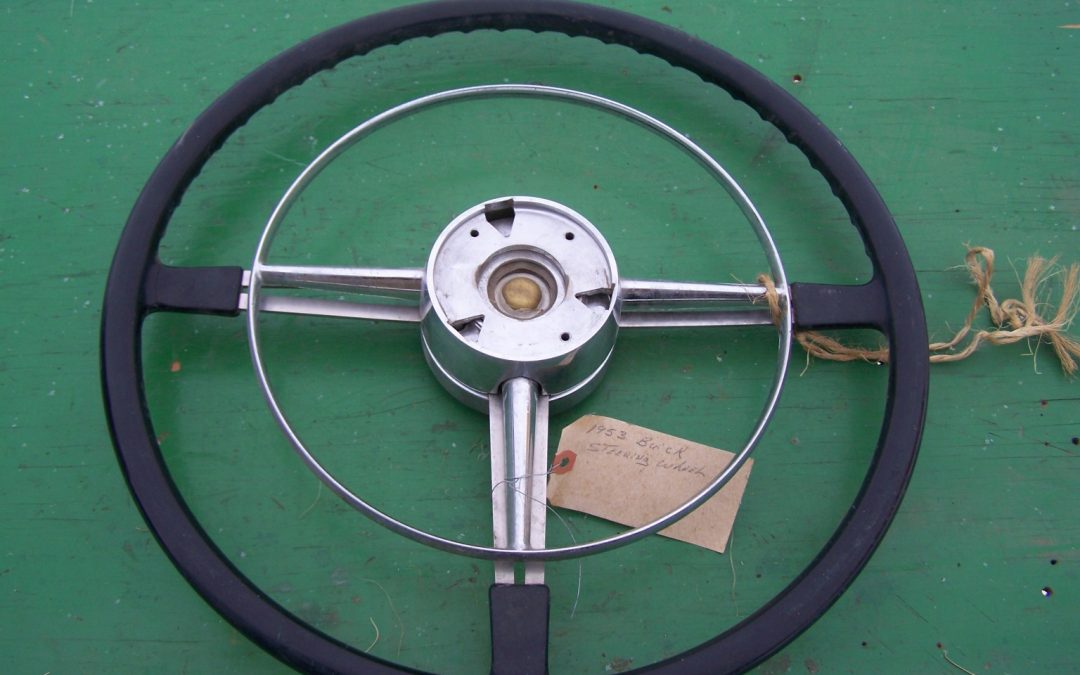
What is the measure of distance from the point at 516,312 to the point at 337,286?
0.52 ft

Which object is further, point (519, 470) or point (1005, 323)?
point (1005, 323)

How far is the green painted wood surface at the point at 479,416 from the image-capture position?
835mm

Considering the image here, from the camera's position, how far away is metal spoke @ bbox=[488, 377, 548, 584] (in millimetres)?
761

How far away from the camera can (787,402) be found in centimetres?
91

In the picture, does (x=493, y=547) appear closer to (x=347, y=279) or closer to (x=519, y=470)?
(x=519, y=470)

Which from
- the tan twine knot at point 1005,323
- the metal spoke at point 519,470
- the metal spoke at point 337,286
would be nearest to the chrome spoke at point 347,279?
the metal spoke at point 337,286

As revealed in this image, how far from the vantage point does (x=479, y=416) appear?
89 centimetres

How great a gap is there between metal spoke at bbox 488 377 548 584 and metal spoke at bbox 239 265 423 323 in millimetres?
121

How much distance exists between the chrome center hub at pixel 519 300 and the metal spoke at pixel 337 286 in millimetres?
25

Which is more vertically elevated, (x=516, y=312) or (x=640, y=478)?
(x=516, y=312)

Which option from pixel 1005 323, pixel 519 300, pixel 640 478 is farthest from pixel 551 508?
pixel 1005 323

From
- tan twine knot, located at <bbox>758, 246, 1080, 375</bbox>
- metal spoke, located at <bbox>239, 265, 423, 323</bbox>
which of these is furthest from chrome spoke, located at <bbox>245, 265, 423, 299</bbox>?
tan twine knot, located at <bbox>758, 246, 1080, 375</bbox>

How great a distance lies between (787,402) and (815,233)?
18 cm

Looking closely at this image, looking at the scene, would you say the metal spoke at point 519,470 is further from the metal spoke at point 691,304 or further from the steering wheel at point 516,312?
the metal spoke at point 691,304
